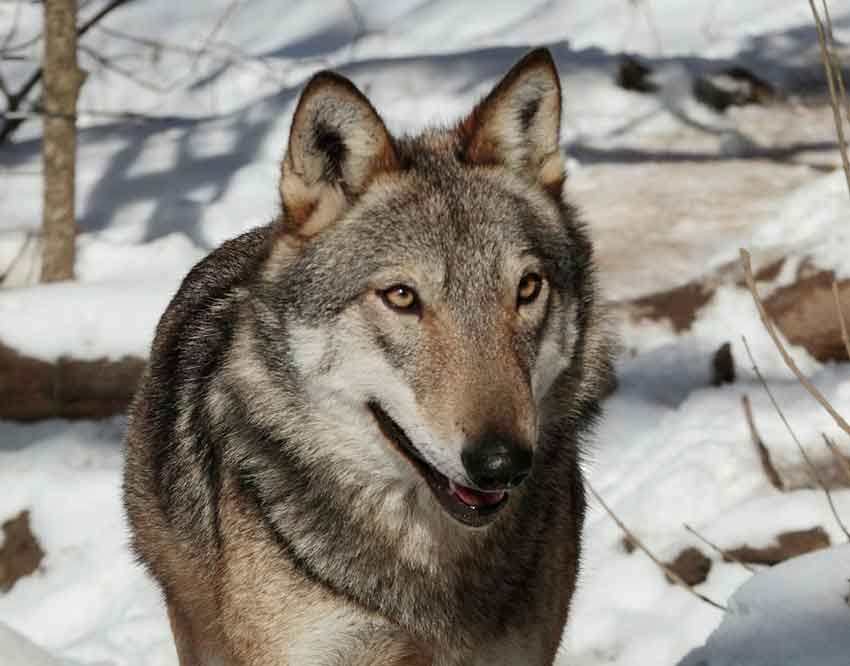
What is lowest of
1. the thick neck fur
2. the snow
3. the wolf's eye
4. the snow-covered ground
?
the snow-covered ground

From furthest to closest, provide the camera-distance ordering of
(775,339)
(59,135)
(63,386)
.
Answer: (59,135) < (63,386) < (775,339)

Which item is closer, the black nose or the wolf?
the black nose

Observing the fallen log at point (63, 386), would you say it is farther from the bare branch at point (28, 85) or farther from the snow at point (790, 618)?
the snow at point (790, 618)

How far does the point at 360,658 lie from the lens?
10.8 ft

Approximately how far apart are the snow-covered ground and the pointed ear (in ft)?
4.41

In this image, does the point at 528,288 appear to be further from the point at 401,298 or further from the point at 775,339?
the point at 775,339

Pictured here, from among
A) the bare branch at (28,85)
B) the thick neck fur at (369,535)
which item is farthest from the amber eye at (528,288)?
the bare branch at (28,85)

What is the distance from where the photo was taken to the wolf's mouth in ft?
9.79

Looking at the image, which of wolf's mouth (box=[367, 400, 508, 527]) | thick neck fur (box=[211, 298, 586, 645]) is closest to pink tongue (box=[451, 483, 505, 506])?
wolf's mouth (box=[367, 400, 508, 527])

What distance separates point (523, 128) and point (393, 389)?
879 millimetres

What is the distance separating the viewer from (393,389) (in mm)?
3016

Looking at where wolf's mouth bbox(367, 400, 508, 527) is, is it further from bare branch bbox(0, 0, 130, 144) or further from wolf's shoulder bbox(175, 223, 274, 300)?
bare branch bbox(0, 0, 130, 144)

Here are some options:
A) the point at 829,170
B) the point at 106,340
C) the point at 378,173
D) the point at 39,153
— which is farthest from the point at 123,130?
the point at 378,173

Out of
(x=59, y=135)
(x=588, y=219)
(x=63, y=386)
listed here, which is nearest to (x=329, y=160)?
(x=63, y=386)
